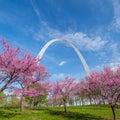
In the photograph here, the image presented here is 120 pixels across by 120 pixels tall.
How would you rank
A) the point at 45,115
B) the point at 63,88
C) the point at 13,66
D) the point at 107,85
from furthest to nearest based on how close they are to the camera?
the point at 63,88
the point at 107,85
the point at 45,115
the point at 13,66

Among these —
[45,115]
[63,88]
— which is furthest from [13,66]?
[63,88]

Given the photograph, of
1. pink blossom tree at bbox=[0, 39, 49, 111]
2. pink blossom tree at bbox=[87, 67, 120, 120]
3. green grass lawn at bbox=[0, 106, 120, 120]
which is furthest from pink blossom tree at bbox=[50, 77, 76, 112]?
pink blossom tree at bbox=[0, 39, 49, 111]

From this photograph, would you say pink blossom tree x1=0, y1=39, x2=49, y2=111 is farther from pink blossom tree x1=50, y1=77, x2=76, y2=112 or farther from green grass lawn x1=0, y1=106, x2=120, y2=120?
pink blossom tree x1=50, y1=77, x2=76, y2=112

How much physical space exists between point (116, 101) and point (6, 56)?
17304mm

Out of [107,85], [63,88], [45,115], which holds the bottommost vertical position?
[45,115]

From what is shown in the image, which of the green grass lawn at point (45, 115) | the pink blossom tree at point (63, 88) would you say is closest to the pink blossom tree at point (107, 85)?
the green grass lawn at point (45, 115)

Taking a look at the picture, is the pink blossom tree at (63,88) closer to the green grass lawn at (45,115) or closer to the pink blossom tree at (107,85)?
the green grass lawn at (45,115)

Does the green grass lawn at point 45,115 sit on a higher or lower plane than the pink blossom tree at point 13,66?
lower

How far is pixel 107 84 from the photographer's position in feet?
106

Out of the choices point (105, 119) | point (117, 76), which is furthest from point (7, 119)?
point (117, 76)

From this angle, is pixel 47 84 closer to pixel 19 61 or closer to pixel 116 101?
pixel 116 101

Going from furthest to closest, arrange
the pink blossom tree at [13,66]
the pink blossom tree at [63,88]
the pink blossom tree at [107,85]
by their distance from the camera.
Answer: the pink blossom tree at [63,88]
the pink blossom tree at [107,85]
the pink blossom tree at [13,66]

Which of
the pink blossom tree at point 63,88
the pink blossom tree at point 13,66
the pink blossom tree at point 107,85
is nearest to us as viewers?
the pink blossom tree at point 13,66

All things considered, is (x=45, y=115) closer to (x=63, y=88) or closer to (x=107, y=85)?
(x=107, y=85)
